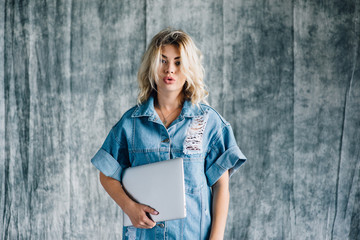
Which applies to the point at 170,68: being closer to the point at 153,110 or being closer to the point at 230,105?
the point at 153,110

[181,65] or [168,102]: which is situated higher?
[181,65]

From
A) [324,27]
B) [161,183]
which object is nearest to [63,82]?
[161,183]

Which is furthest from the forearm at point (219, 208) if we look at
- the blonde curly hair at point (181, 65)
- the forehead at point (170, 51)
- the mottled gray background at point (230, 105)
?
the mottled gray background at point (230, 105)

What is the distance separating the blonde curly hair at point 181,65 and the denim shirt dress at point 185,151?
0.04 meters

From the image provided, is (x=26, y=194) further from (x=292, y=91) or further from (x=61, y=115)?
(x=292, y=91)

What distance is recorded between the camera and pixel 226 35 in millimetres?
1921

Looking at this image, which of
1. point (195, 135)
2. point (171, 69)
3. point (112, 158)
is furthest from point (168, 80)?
point (112, 158)

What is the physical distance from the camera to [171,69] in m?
1.10

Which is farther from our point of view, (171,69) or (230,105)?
(230,105)

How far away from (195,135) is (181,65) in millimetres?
212

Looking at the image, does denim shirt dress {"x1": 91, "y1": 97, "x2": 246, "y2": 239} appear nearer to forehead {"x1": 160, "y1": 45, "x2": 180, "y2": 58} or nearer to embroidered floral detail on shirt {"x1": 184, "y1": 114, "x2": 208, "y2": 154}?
embroidered floral detail on shirt {"x1": 184, "y1": 114, "x2": 208, "y2": 154}

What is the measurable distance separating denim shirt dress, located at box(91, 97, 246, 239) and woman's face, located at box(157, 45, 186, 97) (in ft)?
0.24

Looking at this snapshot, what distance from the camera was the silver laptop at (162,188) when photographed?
100cm

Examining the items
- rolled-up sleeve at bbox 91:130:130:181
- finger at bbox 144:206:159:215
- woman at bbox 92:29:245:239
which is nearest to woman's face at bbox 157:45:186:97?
woman at bbox 92:29:245:239
